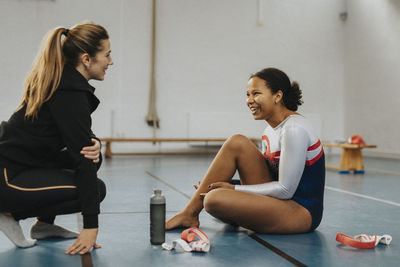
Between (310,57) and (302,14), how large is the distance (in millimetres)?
938

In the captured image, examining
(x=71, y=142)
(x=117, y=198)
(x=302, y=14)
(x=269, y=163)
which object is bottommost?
(x=117, y=198)

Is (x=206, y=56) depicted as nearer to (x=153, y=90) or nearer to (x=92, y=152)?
(x=153, y=90)

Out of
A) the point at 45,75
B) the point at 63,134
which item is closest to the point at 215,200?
the point at 63,134

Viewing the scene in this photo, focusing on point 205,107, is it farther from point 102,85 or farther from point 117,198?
point 117,198

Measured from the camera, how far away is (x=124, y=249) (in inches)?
73.9

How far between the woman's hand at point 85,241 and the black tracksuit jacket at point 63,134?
29 mm

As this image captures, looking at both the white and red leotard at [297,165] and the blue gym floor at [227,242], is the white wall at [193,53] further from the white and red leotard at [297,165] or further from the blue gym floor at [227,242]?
the white and red leotard at [297,165]

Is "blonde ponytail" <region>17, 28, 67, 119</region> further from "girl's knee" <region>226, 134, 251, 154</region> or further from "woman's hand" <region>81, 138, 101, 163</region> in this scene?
"girl's knee" <region>226, 134, 251, 154</region>

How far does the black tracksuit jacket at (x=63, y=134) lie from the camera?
164cm

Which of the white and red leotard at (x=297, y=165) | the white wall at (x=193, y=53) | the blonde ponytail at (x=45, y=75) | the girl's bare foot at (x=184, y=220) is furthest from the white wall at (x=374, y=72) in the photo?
the blonde ponytail at (x=45, y=75)

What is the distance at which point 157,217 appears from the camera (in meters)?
1.93

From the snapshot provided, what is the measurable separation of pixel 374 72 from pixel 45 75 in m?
8.04

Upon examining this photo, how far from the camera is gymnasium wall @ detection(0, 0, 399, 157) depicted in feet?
25.7

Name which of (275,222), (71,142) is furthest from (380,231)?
(71,142)
